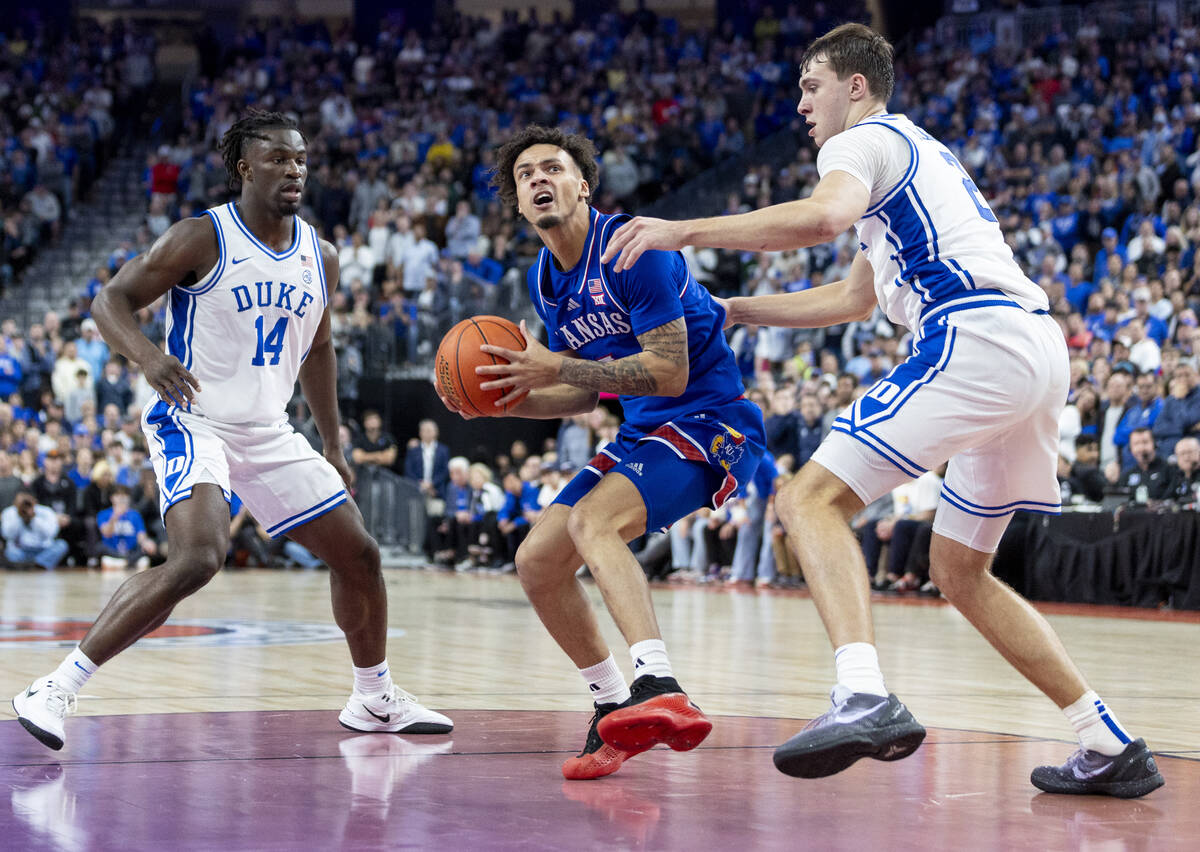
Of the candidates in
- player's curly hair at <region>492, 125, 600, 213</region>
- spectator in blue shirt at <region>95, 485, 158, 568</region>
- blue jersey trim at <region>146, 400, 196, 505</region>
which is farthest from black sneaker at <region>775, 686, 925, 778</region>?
spectator in blue shirt at <region>95, 485, 158, 568</region>

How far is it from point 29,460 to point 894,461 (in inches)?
599

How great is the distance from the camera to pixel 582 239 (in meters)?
4.80

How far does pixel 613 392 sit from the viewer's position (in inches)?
176

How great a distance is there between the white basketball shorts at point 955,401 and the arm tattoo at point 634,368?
26.7 inches

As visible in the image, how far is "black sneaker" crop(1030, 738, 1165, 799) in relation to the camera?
4082 mm

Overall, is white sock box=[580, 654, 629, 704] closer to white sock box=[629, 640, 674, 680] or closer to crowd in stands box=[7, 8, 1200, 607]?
white sock box=[629, 640, 674, 680]

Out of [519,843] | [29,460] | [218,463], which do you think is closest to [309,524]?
[218,463]

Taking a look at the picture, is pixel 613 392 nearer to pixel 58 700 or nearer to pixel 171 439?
pixel 171 439

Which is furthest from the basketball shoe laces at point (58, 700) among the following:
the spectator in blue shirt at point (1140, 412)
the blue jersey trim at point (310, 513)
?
the spectator in blue shirt at point (1140, 412)

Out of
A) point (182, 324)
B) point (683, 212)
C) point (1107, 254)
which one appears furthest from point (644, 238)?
point (683, 212)

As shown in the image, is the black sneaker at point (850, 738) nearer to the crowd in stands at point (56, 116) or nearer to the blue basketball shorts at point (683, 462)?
the blue basketball shorts at point (683, 462)

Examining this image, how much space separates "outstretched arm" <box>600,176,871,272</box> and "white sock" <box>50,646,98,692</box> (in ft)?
7.49

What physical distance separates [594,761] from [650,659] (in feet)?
1.14

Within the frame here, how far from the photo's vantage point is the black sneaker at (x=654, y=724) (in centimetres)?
402
